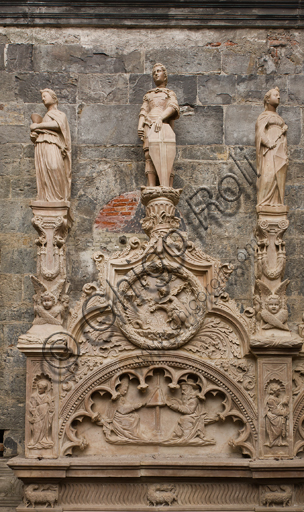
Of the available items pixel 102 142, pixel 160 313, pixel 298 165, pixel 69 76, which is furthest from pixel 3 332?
pixel 298 165

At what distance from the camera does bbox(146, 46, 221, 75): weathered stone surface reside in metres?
8.17

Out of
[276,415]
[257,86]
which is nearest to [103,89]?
[257,86]

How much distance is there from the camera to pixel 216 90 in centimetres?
811

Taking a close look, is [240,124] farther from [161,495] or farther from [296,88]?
[161,495]

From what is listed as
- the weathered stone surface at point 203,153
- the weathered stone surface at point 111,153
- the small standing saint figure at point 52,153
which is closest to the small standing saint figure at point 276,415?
the weathered stone surface at point 203,153

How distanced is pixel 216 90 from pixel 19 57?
2082 mm

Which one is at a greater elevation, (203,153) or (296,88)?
(296,88)

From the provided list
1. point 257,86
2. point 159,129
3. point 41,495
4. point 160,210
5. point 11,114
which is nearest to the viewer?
point 41,495

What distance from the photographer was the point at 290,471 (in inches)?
260

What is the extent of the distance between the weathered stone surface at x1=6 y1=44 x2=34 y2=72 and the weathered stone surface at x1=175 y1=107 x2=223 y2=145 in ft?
5.53

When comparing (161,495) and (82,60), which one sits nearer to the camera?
(161,495)

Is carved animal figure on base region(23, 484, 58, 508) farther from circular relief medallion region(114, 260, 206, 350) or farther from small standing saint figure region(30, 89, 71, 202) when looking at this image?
small standing saint figure region(30, 89, 71, 202)

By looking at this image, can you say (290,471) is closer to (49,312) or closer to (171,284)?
(171,284)

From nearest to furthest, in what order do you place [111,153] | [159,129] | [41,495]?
1. [41,495]
2. [159,129]
3. [111,153]
